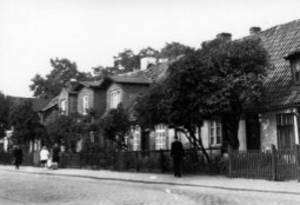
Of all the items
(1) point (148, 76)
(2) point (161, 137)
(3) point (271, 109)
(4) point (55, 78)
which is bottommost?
(2) point (161, 137)

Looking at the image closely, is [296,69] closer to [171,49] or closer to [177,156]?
[177,156]

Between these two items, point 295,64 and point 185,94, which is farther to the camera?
point 295,64

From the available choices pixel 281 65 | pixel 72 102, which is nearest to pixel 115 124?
pixel 281 65

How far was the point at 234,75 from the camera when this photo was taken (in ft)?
70.6

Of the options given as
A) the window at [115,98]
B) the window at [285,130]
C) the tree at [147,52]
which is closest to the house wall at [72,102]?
the window at [115,98]

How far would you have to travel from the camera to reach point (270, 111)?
2308cm

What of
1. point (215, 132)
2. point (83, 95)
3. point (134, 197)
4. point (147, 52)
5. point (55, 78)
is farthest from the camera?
point (55, 78)

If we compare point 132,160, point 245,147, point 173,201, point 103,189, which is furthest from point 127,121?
point 173,201

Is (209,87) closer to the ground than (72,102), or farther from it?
closer to the ground

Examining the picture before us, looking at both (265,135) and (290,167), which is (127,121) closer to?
(265,135)

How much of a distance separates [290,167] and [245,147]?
7.21 m

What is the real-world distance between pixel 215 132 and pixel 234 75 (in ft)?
20.8

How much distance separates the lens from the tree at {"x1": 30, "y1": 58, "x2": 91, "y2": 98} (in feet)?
247

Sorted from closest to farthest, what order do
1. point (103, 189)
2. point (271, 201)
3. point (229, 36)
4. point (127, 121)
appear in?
point (271, 201), point (103, 189), point (127, 121), point (229, 36)
